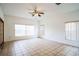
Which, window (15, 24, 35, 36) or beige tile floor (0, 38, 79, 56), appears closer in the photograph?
beige tile floor (0, 38, 79, 56)

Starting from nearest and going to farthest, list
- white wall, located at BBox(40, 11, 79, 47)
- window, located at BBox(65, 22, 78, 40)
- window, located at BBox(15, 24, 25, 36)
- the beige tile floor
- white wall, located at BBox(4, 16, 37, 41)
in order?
1. the beige tile floor
2. window, located at BBox(65, 22, 78, 40)
3. white wall, located at BBox(40, 11, 79, 47)
4. white wall, located at BBox(4, 16, 37, 41)
5. window, located at BBox(15, 24, 25, 36)

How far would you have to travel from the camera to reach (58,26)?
160 inches

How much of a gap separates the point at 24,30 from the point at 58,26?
2399mm

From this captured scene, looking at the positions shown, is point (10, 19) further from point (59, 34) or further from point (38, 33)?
point (59, 34)

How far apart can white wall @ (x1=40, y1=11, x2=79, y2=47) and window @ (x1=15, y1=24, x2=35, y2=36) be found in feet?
4.45

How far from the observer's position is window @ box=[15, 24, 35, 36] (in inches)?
192

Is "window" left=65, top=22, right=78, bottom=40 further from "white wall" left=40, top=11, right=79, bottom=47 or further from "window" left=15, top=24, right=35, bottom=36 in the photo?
"window" left=15, top=24, right=35, bottom=36

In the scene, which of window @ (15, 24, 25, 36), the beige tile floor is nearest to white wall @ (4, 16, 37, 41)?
window @ (15, 24, 25, 36)

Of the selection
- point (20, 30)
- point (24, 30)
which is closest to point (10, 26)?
point (20, 30)

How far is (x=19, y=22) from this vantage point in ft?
16.8

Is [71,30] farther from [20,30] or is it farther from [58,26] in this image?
[20,30]

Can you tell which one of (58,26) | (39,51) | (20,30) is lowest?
(39,51)

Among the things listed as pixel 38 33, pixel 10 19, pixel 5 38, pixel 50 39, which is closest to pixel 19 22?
pixel 10 19

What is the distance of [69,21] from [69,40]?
92 cm
